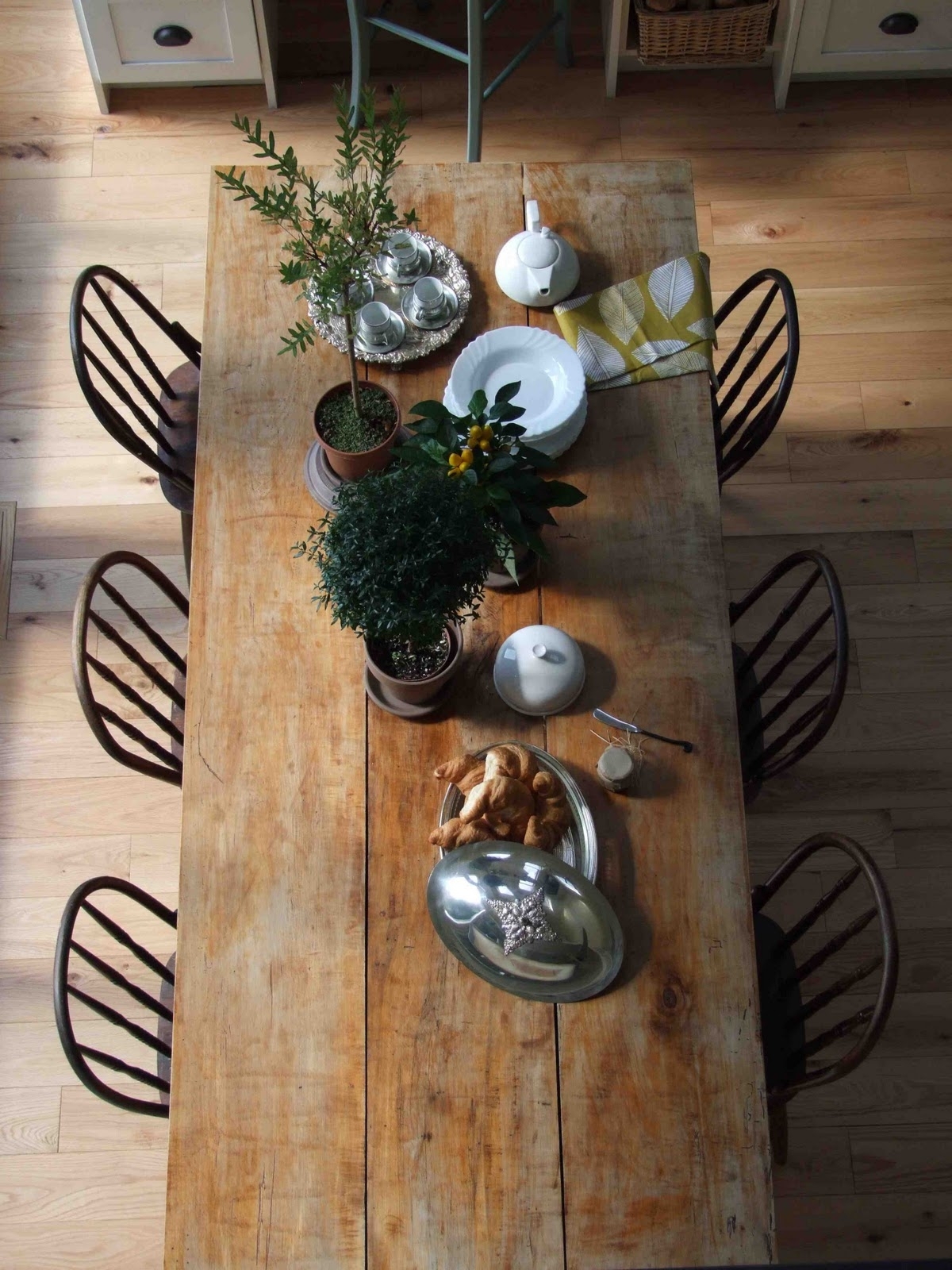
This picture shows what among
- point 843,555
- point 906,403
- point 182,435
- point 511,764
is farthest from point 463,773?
point 906,403

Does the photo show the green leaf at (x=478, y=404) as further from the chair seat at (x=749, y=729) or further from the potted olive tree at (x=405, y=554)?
the chair seat at (x=749, y=729)

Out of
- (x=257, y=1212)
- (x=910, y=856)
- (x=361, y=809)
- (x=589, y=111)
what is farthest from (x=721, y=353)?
(x=257, y=1212)

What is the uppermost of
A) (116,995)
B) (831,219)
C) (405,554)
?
(831,219)

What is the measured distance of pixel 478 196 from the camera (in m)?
2.12

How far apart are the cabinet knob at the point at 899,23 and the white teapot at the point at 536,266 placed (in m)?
1.52

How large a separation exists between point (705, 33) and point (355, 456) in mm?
1842

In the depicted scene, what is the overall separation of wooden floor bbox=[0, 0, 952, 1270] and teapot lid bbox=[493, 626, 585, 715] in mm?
915

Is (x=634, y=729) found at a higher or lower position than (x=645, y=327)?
lower

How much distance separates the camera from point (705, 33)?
2951 millimetres

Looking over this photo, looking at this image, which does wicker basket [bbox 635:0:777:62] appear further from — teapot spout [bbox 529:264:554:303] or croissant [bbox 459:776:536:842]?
croissant [bbox 459:776:536:842]

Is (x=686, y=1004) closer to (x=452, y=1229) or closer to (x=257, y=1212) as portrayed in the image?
(x=452, y=1229)

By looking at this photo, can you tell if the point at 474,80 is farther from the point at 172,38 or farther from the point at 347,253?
the point at 347,253

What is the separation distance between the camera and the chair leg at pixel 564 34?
3.03m

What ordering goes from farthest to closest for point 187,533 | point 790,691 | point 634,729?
point 187,533, point 790,691, point 634,729
